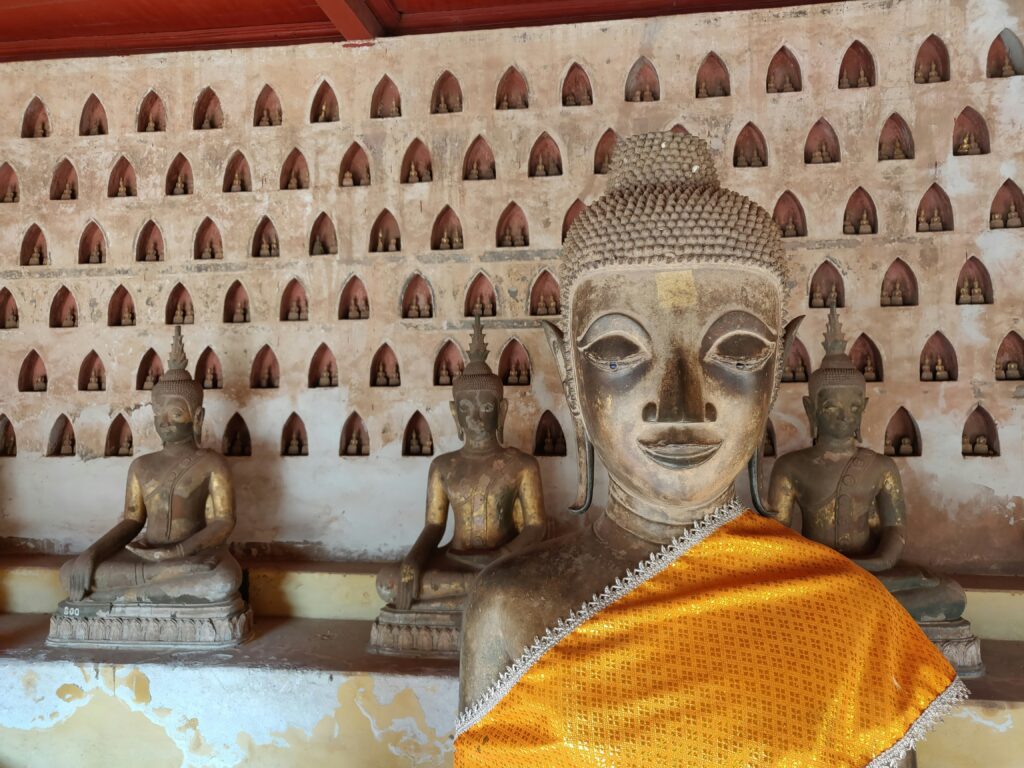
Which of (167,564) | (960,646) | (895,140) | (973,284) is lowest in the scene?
(960,646)

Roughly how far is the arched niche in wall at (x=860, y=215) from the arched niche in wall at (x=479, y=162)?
2372 mm

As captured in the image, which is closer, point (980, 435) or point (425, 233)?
point (980, 435)

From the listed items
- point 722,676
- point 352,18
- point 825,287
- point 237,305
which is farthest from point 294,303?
point 722,676

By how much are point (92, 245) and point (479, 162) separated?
9.67 ft

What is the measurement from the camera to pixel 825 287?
5418 millimetres

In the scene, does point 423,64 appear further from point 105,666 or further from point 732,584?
point 732,584

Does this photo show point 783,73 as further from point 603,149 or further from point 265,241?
point 265,241

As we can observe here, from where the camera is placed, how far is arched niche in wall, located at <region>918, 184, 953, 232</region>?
207 inches

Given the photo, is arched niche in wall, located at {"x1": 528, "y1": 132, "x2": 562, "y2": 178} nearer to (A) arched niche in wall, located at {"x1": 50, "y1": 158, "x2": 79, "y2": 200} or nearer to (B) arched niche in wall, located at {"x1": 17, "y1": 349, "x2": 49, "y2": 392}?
(A) arched niche in wall, located at {"x1": 50, "y1": 158, "x2": 79, "y2": 200}

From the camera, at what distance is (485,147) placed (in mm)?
5781

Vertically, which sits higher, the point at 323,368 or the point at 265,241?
the point at 265,241

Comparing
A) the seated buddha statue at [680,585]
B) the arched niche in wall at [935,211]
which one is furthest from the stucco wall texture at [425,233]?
the seated buddha statue at [680,585]

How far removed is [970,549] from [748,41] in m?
3.52

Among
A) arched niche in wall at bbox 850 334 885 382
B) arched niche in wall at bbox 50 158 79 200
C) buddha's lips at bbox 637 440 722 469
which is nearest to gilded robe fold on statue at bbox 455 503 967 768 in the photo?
buddha's lips at bbox 637 440 722 469
